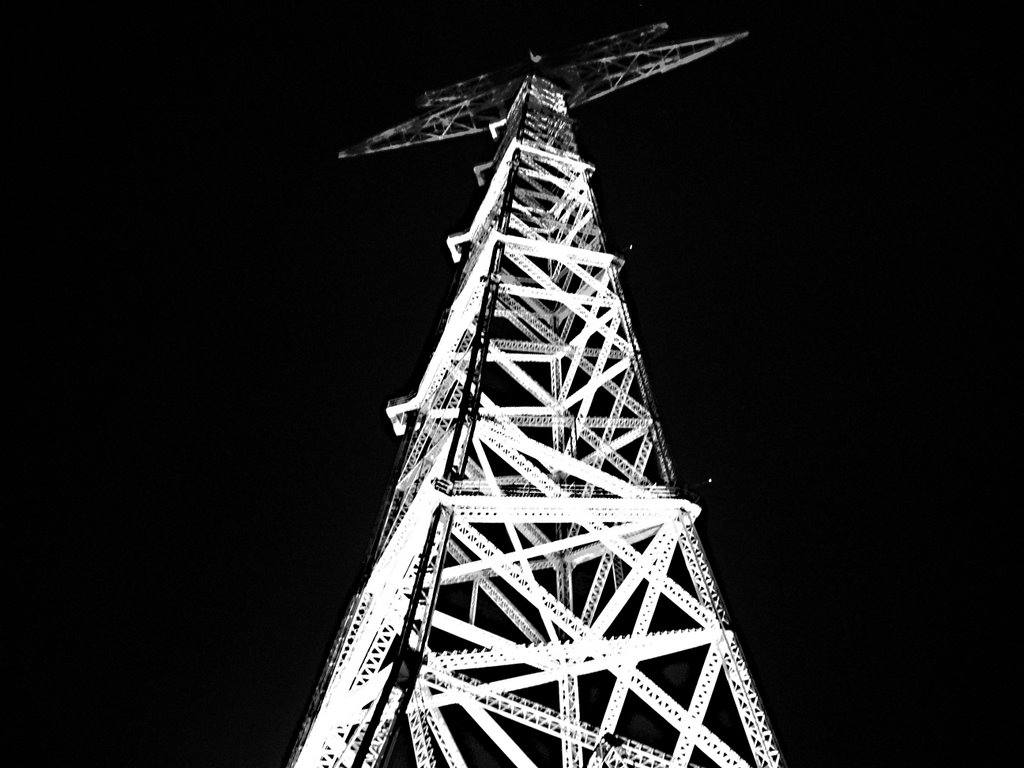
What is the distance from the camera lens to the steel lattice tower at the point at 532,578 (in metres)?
6.59

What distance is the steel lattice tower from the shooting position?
6.59m

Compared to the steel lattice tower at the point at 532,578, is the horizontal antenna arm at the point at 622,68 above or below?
above

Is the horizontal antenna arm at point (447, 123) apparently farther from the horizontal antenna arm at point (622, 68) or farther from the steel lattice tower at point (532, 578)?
the steel lattice tower at point (532, 578)

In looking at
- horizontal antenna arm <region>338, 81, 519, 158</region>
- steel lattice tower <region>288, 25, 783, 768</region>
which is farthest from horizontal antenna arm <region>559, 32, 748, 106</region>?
steel lattice tower <region>288, 25, 783, 768</region>

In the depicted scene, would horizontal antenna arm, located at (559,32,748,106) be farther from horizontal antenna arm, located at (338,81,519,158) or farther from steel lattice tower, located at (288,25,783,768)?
steel lattice tower, located at (288,25,783,768)

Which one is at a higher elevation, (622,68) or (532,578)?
(622,68)

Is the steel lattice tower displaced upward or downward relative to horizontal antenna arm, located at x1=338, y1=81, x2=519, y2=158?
downward

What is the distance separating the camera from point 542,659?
6.66m

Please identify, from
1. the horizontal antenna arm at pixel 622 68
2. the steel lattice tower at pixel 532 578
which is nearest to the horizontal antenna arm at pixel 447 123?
the horizontal antenna arm at pixel 622 68

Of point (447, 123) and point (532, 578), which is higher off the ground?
point (447, 123)

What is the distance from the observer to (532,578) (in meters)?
7.42

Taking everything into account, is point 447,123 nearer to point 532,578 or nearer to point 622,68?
point 622,68

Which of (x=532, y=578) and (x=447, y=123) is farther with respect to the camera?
(x=447, y=123)

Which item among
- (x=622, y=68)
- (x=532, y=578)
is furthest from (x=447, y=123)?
(x=532, y=578)
